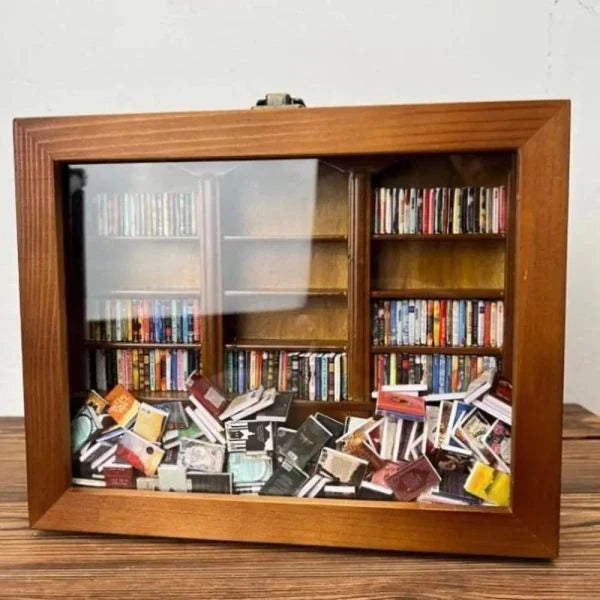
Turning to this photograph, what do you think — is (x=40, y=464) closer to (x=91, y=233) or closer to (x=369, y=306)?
(x=91, y=233)

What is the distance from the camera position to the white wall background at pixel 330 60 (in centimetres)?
84

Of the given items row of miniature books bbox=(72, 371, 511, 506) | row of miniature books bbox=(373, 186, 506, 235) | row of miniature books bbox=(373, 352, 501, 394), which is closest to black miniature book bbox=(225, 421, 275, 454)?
row of miniature books bbox=(72, 371, 511, 506)

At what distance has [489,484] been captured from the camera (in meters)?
0.47

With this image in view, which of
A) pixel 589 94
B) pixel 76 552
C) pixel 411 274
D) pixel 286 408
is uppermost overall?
pixel 589 94

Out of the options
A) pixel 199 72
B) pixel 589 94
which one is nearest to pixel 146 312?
pixel 199 72

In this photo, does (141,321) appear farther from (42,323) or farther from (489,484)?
(489,484)

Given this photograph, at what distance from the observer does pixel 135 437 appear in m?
0.51

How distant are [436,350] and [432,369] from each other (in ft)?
0.06

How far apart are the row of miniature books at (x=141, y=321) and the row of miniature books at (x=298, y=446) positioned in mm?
47

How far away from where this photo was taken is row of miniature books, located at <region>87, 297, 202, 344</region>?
0.52 metres

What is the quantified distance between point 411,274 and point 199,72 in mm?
570

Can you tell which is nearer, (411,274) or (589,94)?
(411,274)

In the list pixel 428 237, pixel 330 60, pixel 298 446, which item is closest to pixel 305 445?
pixel 298 446

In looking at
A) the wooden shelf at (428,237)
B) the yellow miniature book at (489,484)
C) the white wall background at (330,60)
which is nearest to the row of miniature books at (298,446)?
the yellow miniature book at (489,484)
